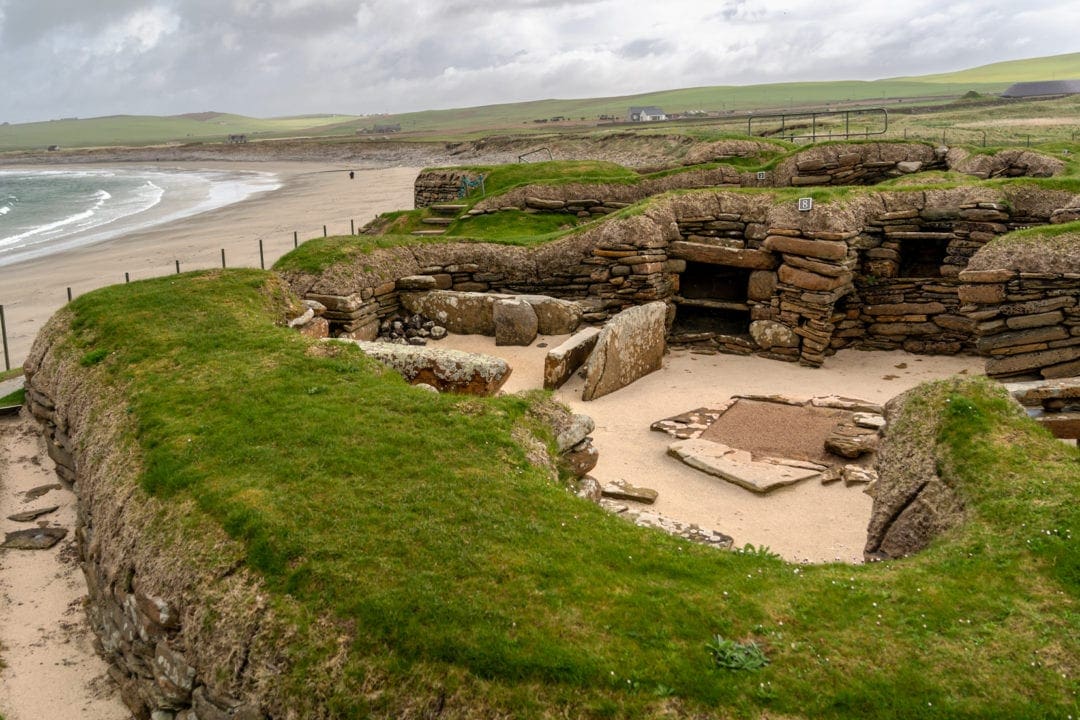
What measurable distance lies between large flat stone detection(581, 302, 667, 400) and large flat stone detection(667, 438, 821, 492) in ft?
8.38

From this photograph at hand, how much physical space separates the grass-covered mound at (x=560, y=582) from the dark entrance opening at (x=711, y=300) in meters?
8.89

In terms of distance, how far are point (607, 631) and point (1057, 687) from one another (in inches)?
114

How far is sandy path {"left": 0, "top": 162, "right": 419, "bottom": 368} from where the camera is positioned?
27.5m

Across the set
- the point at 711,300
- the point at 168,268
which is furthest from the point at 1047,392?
the point at 168,268

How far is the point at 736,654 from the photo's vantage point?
535 cm

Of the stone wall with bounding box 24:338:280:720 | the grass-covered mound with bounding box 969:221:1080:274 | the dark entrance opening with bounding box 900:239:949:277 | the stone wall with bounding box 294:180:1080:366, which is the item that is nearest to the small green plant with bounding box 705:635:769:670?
the stone wall with bounding box 24:338:280:720

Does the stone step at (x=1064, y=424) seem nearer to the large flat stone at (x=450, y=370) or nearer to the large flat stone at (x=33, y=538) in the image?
the large flat stone at (x=450, y=370)

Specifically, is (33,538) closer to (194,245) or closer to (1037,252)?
(1037,252)

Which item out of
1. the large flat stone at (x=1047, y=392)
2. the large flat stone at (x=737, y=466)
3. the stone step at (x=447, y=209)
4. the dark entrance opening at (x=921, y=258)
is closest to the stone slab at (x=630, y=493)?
the large flat stone at (x=737, y=466)

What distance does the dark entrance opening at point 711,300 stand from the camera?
17625 millimetres

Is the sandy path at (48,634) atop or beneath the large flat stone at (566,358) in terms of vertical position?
beneath

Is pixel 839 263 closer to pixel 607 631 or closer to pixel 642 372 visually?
pixel 642 372

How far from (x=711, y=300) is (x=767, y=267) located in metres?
1.55

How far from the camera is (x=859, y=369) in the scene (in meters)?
15.8
